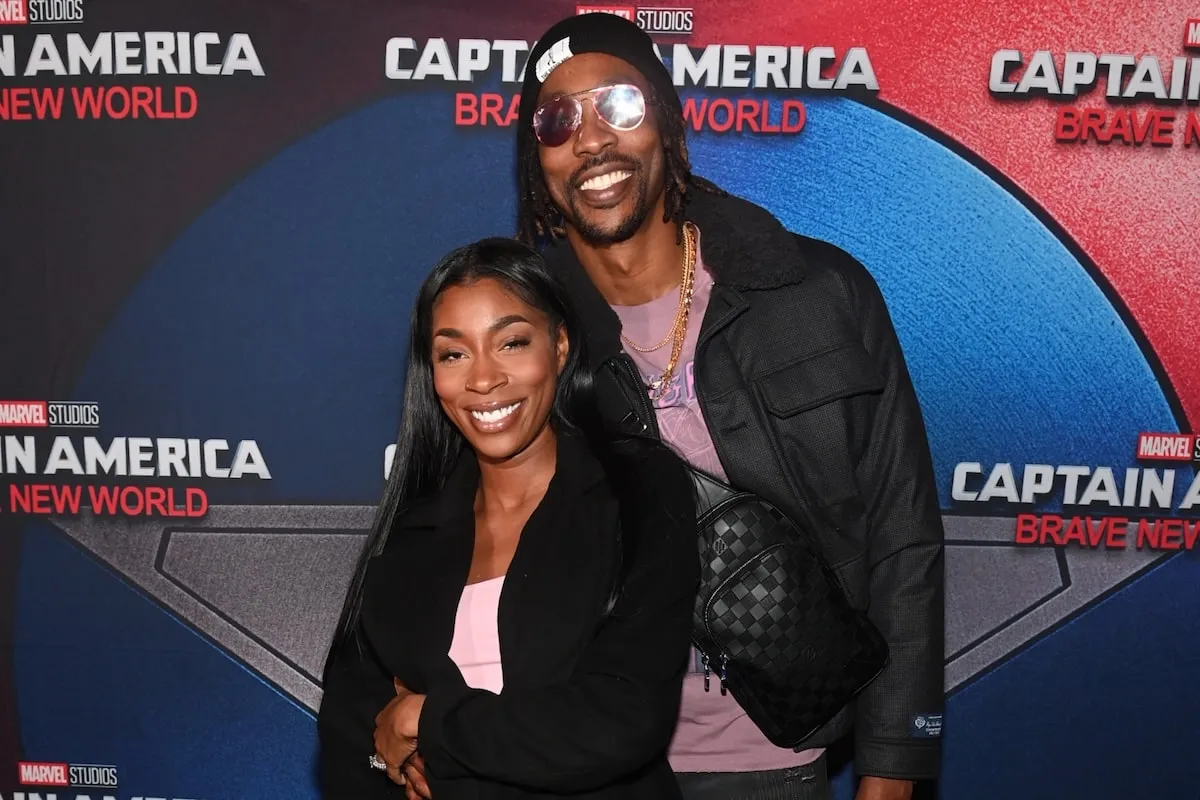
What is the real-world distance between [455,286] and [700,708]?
97 centimetres

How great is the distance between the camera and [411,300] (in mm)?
2961

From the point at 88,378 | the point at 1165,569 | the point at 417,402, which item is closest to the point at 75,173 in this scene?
the point at 88,378

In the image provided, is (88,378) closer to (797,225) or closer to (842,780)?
(797,225)

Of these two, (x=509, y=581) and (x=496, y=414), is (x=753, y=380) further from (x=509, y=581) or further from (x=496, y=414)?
(x=509, y=581)

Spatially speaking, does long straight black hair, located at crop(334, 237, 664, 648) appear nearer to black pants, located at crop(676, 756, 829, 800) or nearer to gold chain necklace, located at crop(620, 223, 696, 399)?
gold chain necklace, located at crop(620, 223, 696, 399)

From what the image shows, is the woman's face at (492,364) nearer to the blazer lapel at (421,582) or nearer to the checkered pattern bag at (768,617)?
the blazer lapel at (421,582)

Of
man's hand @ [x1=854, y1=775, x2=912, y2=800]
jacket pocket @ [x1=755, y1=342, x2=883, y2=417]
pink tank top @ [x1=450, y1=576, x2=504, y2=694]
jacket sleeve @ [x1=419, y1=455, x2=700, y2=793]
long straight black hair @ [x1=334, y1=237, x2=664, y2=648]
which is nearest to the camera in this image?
jacket sleeve @ [x1=419, y1=455, x2=700, y2=793]

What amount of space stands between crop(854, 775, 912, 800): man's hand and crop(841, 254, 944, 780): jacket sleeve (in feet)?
0.10

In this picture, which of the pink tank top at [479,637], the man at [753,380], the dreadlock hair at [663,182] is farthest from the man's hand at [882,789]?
the dreadlock hair at [663,182]

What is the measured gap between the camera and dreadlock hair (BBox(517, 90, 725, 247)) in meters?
2.14

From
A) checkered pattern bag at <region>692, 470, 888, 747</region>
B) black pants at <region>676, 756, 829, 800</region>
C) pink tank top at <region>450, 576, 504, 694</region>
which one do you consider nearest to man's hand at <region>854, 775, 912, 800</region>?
black pants at <region>676, 756, 829, 800</region>

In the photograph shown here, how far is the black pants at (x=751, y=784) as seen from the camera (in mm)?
2025

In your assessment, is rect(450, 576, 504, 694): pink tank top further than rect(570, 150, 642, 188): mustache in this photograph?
No

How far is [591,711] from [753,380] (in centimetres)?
77
